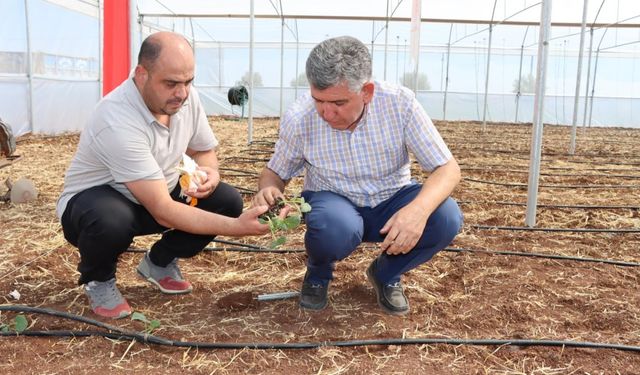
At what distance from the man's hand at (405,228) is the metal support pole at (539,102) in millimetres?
1858

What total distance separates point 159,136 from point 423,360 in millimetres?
1246

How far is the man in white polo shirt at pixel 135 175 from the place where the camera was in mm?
2012

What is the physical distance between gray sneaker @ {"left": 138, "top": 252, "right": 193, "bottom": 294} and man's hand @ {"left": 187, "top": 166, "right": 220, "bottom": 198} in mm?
386

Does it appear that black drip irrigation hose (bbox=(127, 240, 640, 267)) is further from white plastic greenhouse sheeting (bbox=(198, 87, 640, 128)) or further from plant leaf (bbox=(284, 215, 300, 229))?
white plastic greenhouse sheeting (bbox=(198, 87, 640, 128))

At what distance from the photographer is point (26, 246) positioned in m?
3.10

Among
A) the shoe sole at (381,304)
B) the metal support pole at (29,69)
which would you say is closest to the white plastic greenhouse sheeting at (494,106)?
the metal support pole at (29,69)

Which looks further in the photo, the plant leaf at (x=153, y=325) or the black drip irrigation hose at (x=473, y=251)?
the black drip irrigation hose at (x=473, y=251)

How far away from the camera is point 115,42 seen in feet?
9.41

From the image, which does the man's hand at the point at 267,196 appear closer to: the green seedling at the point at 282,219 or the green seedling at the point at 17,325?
the green seedling at the point at 282,219

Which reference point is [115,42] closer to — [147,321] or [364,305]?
[147,321]

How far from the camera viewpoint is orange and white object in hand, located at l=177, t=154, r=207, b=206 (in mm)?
2223

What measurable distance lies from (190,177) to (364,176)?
2.20 ft

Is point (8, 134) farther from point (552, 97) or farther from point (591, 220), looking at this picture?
point (552, 97)

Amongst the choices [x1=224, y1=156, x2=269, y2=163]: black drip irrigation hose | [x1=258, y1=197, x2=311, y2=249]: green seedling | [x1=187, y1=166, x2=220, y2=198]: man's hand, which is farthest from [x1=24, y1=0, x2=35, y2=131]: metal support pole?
[x1=258, y1=197, x2=311, y2=249]: green seedling
